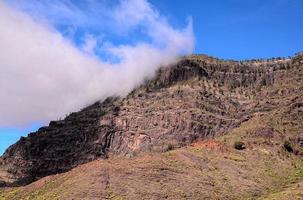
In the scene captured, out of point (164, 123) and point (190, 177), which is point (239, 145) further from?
point (164, 123)

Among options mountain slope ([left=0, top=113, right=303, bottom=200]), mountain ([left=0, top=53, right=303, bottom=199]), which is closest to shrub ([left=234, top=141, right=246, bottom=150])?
mountain ([left=0, top=53, right=303, bottom=199])

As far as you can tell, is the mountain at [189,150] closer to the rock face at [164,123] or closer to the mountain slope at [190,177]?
the mountain slope at [190,177]

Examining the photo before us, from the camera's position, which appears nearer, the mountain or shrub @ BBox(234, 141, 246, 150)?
the mountain

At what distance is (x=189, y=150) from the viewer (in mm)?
121438

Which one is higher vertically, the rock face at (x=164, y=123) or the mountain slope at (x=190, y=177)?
the rock face at (x=164, y=123)

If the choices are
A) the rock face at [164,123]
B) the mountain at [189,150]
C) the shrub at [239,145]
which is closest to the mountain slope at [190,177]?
the mountain at [189,150]

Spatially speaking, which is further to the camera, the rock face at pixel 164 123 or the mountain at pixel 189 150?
the rock face at pixel 164 123

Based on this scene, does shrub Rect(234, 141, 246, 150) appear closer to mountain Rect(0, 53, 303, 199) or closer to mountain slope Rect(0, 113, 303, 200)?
mountain Rect(0, 53, 303, 199)

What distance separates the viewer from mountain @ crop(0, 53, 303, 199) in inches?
3907

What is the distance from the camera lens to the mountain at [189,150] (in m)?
99.2

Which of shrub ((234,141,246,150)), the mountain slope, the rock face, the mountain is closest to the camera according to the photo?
the mountain slope

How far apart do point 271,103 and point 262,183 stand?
65.5m

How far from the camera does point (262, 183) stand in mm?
107062

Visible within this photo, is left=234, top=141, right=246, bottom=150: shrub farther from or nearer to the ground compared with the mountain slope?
farther from the ground
